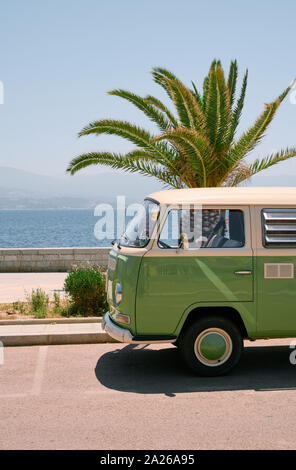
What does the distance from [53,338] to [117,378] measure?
1987 mm

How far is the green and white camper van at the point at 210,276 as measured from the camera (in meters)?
6.44

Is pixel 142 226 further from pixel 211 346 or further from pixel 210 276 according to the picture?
pixel 211 346

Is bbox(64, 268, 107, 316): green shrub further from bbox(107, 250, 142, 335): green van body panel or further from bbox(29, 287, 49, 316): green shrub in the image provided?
bbox(107, 250, 142, 335): green van body panel

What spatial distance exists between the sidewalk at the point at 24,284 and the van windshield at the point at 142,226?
4907mm

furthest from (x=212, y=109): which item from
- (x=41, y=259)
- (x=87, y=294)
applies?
(x=41, y=259)

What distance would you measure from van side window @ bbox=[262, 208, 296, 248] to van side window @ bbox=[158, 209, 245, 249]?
0.86 ft

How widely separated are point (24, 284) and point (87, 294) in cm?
479

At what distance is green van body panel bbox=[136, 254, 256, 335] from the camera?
6430 millimetres

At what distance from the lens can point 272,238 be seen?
661 cm

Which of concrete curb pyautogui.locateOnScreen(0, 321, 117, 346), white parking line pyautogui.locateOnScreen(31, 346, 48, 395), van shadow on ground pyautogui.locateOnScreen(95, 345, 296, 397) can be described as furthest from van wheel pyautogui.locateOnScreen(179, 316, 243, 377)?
concrete curb pyautogui.locateOnScreen(0, 321, 117, 346)

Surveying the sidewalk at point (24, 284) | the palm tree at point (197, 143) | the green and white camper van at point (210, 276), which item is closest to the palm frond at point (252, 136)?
the palm tree at point (197, 143)

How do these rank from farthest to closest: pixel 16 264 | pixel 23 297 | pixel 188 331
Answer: pixel 16 264, pixel 23 297, pixel 188 331
